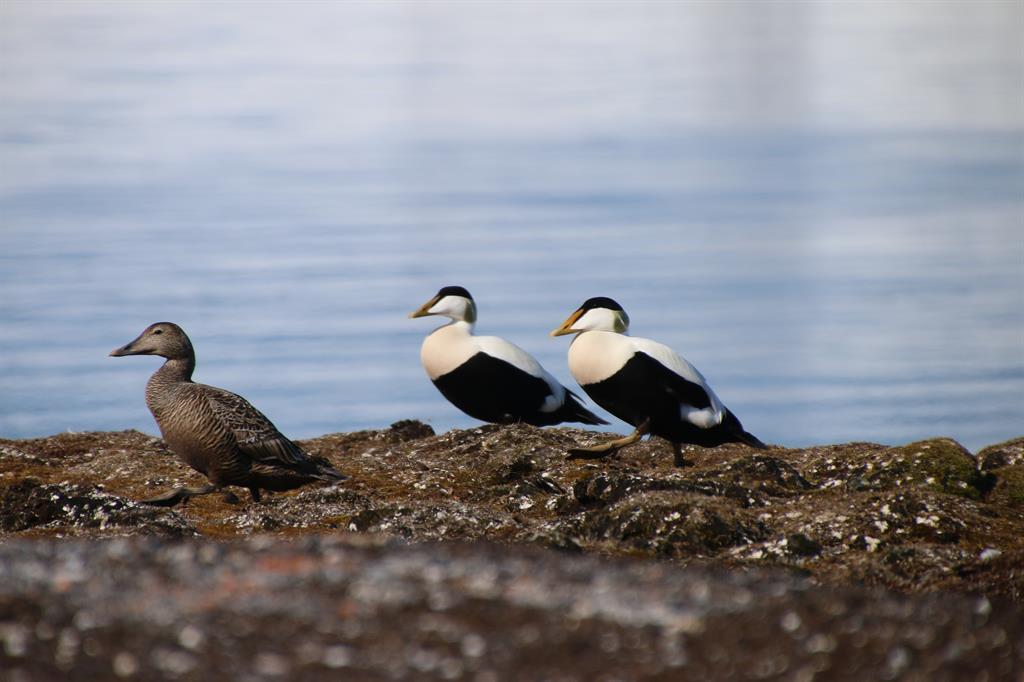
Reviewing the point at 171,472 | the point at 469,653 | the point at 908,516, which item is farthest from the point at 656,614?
the point at 171,472

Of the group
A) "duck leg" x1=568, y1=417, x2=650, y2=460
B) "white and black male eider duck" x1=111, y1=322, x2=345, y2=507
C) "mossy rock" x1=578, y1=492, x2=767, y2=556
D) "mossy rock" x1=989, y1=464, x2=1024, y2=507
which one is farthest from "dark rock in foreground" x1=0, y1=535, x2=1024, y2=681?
"duck leg" x1=568, y1=417, x2=650, y2=460

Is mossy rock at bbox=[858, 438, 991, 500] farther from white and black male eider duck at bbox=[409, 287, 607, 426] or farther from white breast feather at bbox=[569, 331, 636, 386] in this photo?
white and black male eider duck at bbox=[409, 287, 607, 426]

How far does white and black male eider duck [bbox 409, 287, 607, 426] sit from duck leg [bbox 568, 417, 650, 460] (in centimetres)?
234

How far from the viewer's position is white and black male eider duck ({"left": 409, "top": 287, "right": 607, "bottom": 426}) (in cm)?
1669

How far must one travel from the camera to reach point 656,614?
6207 millimetres

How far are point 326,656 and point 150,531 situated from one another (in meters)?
5.59

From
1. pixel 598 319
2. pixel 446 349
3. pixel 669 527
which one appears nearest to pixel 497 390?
pixel 446 349

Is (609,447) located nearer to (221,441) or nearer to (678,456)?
(678,456)

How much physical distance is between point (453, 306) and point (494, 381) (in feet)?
5.10

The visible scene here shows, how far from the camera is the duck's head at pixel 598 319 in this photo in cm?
1537

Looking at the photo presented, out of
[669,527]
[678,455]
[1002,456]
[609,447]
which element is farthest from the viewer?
[678,455]

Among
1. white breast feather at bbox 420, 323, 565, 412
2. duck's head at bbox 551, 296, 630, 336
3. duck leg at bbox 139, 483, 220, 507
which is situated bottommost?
duck leg at bbox 139, 483, 220, 507

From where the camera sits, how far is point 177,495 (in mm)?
12945

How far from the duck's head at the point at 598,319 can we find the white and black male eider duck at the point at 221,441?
3641mm
